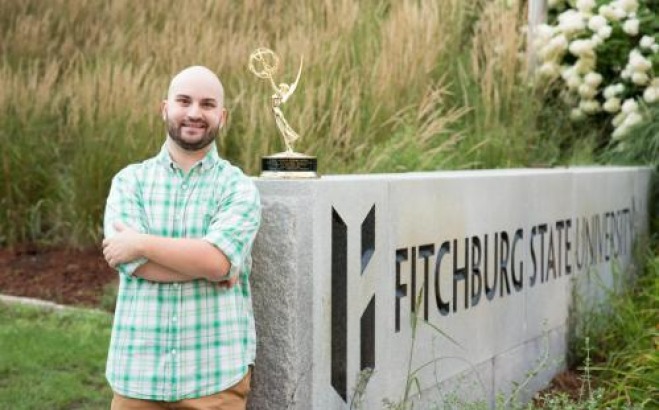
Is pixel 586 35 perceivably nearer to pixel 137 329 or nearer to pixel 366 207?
pixel 366 207

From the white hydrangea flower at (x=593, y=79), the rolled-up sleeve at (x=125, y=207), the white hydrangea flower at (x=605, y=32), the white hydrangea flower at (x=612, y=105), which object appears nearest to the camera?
the rolled-up sleeve at (x=125, y=207)

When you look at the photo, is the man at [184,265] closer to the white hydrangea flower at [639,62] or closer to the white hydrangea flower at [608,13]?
the white hydrangea flower at [639,62]

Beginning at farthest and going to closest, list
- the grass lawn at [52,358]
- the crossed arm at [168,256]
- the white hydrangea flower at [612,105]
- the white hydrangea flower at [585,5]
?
the white hydrangea flower at [585,5] < the white hydrangea flower at [612,105] < the grass lawn at [52,358] < the crossed arm at [168,256]

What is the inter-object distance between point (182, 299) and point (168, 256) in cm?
15

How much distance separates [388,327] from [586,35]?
18.7 ft

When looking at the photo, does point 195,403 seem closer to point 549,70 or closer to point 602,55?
point 549,70

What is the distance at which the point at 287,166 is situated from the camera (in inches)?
134

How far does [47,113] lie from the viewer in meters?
8.37

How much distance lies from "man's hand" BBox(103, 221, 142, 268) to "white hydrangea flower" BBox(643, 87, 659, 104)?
598 centimetres

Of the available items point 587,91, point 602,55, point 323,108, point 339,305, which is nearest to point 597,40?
point 602,55

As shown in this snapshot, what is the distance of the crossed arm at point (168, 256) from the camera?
111 inches

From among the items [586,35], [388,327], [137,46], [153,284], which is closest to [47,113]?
[137,46]

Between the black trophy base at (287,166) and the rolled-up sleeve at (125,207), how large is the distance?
1.64 feet

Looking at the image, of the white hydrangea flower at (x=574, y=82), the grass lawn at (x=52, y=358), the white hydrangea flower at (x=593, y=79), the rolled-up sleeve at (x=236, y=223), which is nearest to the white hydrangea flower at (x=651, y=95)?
the white hydrangea flower at (x=593, y=79)
